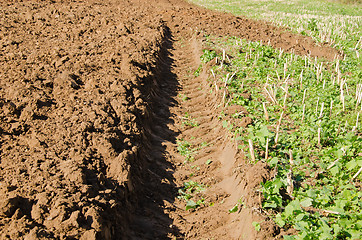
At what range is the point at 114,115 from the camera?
208 inches

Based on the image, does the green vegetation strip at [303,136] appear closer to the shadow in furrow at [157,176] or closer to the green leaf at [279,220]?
the green leaf at [279,220]

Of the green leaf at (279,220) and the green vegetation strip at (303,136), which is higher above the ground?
the green vegetation strip at (303,136)

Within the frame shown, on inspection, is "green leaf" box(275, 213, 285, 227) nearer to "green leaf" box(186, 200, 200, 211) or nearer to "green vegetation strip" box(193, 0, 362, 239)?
"green vegetation strip" box(193, 0, 362, 239)

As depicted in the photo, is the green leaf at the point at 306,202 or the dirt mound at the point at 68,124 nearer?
the dirt mound at the point at 68,124

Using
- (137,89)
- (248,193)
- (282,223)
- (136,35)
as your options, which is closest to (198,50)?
(136,35)

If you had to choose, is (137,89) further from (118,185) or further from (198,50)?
(198,50)

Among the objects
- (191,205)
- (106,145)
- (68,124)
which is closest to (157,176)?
(191,205)

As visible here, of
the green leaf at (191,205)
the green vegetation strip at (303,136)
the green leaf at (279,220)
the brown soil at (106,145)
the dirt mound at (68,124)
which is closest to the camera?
the dirt mound at (68,124)

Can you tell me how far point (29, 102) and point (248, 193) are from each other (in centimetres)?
377

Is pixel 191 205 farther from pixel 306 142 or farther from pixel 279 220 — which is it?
pixel 306 142

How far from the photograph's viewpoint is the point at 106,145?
14.6 feet

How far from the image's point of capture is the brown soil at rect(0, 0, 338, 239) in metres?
3.41

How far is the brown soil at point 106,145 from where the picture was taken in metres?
3.41

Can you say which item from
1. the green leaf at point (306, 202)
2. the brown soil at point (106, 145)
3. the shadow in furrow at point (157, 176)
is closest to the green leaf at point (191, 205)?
the brown soil at point (106, 145)
